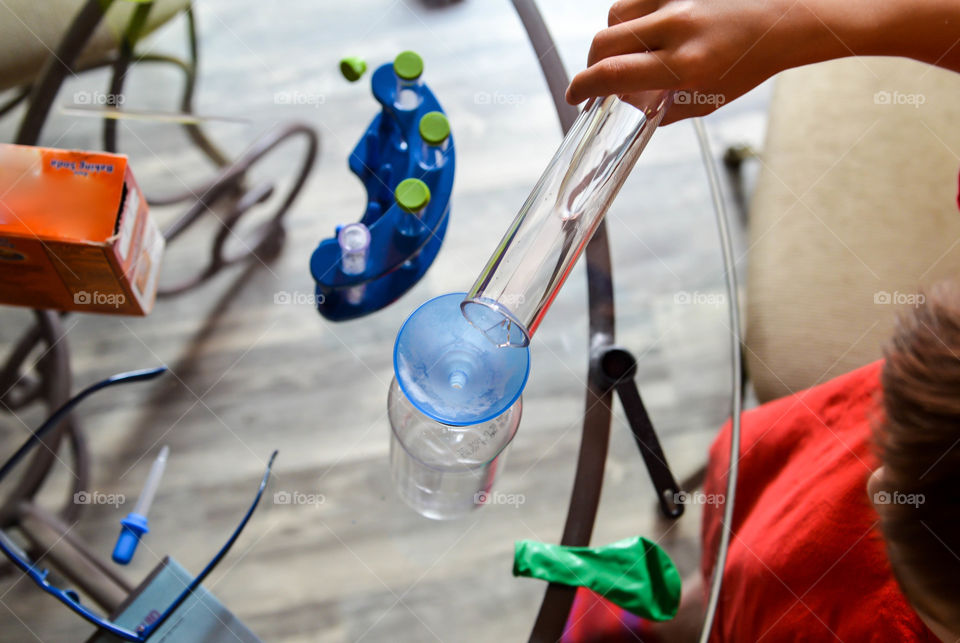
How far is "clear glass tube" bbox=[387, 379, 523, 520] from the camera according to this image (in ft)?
2.46

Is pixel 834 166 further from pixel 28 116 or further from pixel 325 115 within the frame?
pixel 28 116

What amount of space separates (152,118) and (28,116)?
0.47 meters

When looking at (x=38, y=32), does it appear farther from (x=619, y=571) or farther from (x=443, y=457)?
(x=619, y=571)

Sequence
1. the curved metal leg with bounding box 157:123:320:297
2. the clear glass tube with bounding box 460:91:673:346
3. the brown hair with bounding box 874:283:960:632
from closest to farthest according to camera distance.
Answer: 1. the brown hair with bounding box 874:283:960:632
2. the clear glass tube with bounding box 460:91:673:346
3. the curved metal leg with bounding box 157:123:320:297

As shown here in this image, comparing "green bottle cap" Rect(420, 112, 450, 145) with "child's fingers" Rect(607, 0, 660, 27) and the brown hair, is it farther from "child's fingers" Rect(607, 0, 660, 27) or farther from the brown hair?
the brown hair

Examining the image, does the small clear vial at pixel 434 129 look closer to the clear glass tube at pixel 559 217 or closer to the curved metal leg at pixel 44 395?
the clear glass tube at pixel 559 217

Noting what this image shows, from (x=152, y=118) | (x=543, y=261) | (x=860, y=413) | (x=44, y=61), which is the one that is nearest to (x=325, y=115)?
(x=152, y=118)

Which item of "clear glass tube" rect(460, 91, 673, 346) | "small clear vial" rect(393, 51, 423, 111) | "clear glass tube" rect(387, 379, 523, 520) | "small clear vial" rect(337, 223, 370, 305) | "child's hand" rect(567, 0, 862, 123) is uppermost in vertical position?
"child's hand" rect(567, 0, 862, 123)

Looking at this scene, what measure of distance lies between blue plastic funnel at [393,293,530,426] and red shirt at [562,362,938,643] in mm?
345

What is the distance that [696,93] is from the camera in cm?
63

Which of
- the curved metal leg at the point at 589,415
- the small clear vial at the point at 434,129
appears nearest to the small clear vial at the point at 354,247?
the small clear vial at the point at 434,129

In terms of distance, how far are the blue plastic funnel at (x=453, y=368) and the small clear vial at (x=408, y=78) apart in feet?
1.03

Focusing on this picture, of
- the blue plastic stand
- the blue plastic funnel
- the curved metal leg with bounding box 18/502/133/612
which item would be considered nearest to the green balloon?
the blue plastic funnel

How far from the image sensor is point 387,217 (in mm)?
810
